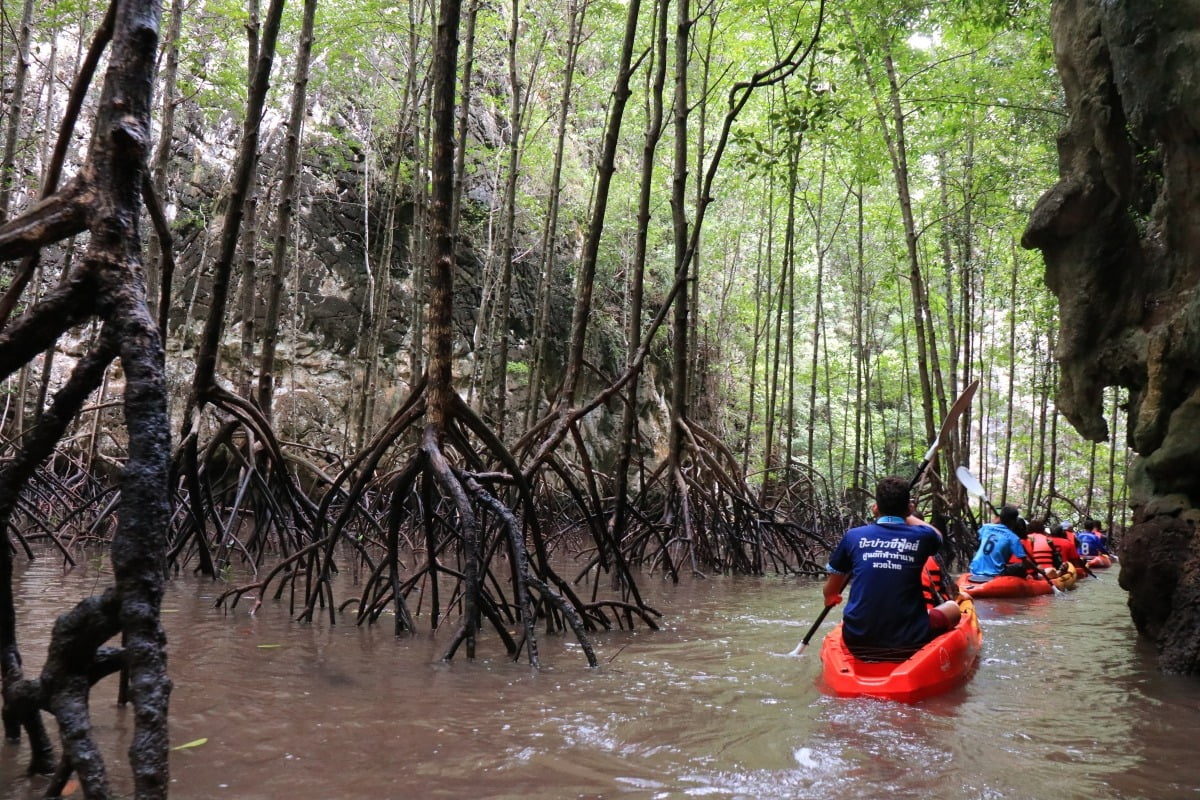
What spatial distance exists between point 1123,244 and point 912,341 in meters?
18.6

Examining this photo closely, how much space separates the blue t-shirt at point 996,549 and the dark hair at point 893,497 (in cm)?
519

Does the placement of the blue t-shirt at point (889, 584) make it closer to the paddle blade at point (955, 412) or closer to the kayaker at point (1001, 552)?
the paddle blade at point (955, 412)

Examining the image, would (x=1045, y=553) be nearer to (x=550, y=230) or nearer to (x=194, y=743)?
(x=550, y=230)

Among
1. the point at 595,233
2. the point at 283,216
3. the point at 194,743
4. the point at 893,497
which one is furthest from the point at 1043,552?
the point at 194,743

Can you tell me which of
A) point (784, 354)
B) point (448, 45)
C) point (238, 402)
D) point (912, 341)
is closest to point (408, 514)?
point (238, 402)

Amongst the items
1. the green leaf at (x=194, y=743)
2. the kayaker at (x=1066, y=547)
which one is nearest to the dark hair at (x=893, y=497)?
the green leaf at (x=194, y=743)

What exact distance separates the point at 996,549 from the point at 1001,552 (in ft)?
→ 0.21

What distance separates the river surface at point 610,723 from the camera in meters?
2.56

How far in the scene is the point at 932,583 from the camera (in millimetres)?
5098

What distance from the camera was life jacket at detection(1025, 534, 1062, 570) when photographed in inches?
396

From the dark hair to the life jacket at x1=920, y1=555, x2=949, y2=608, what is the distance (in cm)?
63

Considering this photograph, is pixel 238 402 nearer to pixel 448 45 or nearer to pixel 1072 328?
pixel 448 45

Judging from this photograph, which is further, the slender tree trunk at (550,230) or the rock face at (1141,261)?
the slender tree trunk at (550,230)

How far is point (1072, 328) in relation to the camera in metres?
6.59
